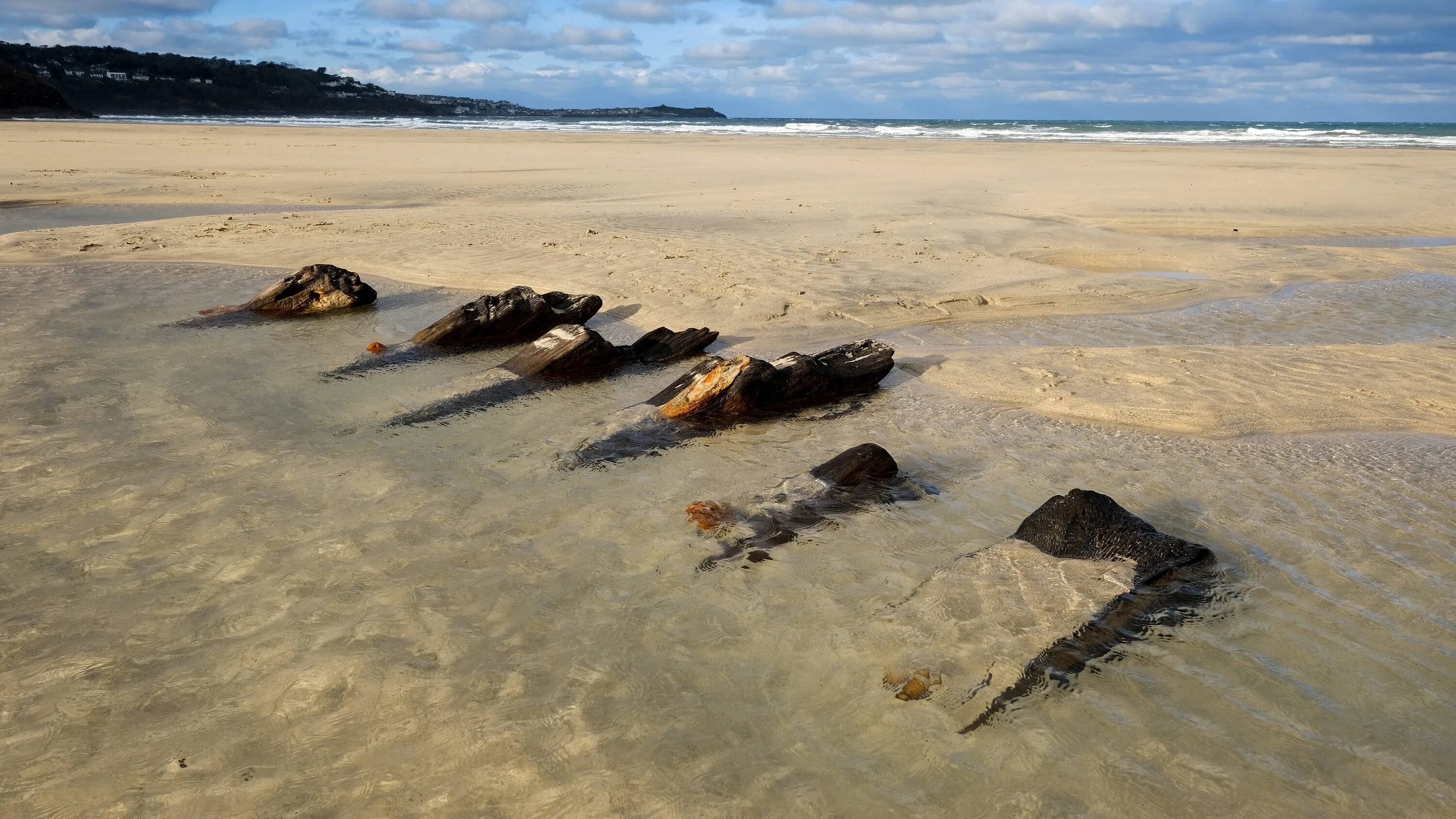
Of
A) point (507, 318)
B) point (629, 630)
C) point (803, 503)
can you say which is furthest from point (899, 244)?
point (629, 630)

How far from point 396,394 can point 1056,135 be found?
46980mm

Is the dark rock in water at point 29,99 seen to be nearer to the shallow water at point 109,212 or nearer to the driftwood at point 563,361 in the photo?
the shallow water at point 109,212

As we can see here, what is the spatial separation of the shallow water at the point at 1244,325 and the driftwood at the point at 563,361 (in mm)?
1822

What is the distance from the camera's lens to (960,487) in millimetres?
4555

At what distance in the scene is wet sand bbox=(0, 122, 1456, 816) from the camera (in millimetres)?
2539

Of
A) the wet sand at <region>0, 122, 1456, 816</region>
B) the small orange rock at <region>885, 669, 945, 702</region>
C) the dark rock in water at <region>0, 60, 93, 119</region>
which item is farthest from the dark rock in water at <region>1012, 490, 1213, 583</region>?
the dark rock in water at <region>0, 60, 93, 119</region>

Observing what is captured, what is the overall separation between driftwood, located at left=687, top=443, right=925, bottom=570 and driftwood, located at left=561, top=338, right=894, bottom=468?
848mm

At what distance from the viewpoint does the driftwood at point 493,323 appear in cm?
707

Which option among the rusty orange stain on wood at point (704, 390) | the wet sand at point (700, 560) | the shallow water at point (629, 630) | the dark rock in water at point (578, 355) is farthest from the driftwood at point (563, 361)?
the rusty orange stain on wood at point (704, 390)

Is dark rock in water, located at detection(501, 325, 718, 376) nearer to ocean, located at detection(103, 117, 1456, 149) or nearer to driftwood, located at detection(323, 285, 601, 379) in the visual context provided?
driftwood, located at detection(323, 285, 601, 379)

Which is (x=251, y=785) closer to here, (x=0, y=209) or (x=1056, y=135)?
(x=0, y=209)

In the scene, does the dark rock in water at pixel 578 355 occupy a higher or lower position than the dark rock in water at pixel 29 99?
lower

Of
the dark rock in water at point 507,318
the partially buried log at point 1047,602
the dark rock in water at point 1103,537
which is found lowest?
the partially buried log at point 1047,602

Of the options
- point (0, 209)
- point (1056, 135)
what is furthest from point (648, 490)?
point (1056, 135)
